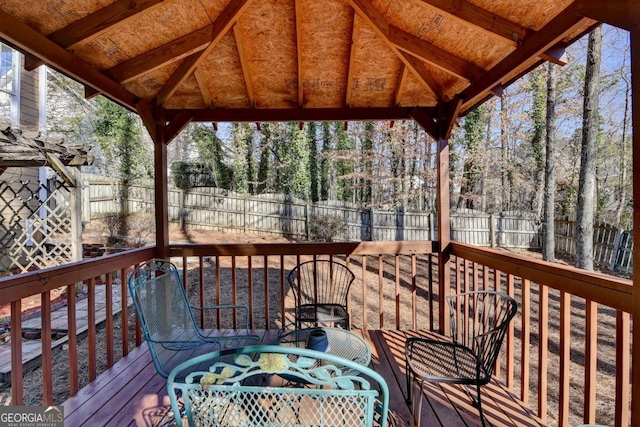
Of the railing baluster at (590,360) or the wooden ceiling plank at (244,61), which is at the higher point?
the wooden ceiling plank at (244,61)

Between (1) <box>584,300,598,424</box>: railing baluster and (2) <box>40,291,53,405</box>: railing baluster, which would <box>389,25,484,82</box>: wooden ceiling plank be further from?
(2) <box>40,291,53,405</box>: railing baluster

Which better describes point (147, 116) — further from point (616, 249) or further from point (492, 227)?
point (492, 227)

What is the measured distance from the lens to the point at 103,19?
216 centimetres

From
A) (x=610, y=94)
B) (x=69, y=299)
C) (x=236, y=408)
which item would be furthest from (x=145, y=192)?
(x=610, y=94)

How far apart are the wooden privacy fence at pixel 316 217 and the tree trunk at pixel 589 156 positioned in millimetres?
4172

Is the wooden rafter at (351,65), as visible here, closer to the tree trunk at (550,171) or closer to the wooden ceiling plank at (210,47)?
the wooden ceiling plank at (210,47)

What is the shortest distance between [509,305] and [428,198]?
12.5 m

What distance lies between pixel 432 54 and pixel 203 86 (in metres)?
2.11

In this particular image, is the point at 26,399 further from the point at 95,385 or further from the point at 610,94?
the point at 610,94

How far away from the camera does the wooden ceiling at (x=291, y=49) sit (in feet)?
6.91

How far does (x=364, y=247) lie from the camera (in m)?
3.50

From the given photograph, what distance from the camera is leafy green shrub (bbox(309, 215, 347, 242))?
10820 millimetres

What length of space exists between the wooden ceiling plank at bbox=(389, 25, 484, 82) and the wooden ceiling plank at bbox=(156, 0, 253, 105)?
1.14m

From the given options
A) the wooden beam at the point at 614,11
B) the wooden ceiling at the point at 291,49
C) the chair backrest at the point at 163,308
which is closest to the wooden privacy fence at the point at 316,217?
the wooden ceiling at the point at 291,49
